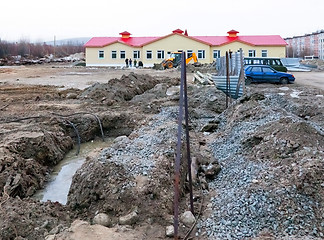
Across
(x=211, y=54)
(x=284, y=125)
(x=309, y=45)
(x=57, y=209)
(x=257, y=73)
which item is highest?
(x=309, y=45)

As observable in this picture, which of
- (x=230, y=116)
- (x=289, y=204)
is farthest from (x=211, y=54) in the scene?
(x=289, y=204)

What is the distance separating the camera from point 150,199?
590 centimetres

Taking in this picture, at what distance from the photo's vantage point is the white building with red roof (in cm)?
4500

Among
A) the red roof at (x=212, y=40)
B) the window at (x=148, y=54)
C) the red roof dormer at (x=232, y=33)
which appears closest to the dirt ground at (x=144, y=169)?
the red roof at (x=212, y=40)

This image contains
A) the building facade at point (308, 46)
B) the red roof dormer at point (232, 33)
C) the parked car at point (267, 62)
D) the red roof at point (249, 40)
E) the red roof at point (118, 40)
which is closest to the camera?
the parked car at point (267, 62)

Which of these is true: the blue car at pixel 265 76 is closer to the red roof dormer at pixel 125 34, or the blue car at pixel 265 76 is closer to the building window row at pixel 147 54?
the building window row at pixel 147 54

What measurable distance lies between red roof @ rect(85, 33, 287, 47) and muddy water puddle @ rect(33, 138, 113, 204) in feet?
116

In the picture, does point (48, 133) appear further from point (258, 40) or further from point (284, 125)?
point (258, 40)

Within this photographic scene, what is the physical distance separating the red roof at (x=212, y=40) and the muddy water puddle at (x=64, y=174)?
35442mm

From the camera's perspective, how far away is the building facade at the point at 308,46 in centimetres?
9231

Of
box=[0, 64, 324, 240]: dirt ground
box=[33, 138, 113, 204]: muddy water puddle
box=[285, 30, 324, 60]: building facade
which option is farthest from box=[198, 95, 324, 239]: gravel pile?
box=[285, 30, 324, 60]: building facade

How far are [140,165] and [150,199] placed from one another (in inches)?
42.1

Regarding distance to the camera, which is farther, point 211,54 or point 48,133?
point 211,54

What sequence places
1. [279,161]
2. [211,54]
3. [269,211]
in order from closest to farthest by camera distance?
[269,211] < [279,161] < [211,54]
